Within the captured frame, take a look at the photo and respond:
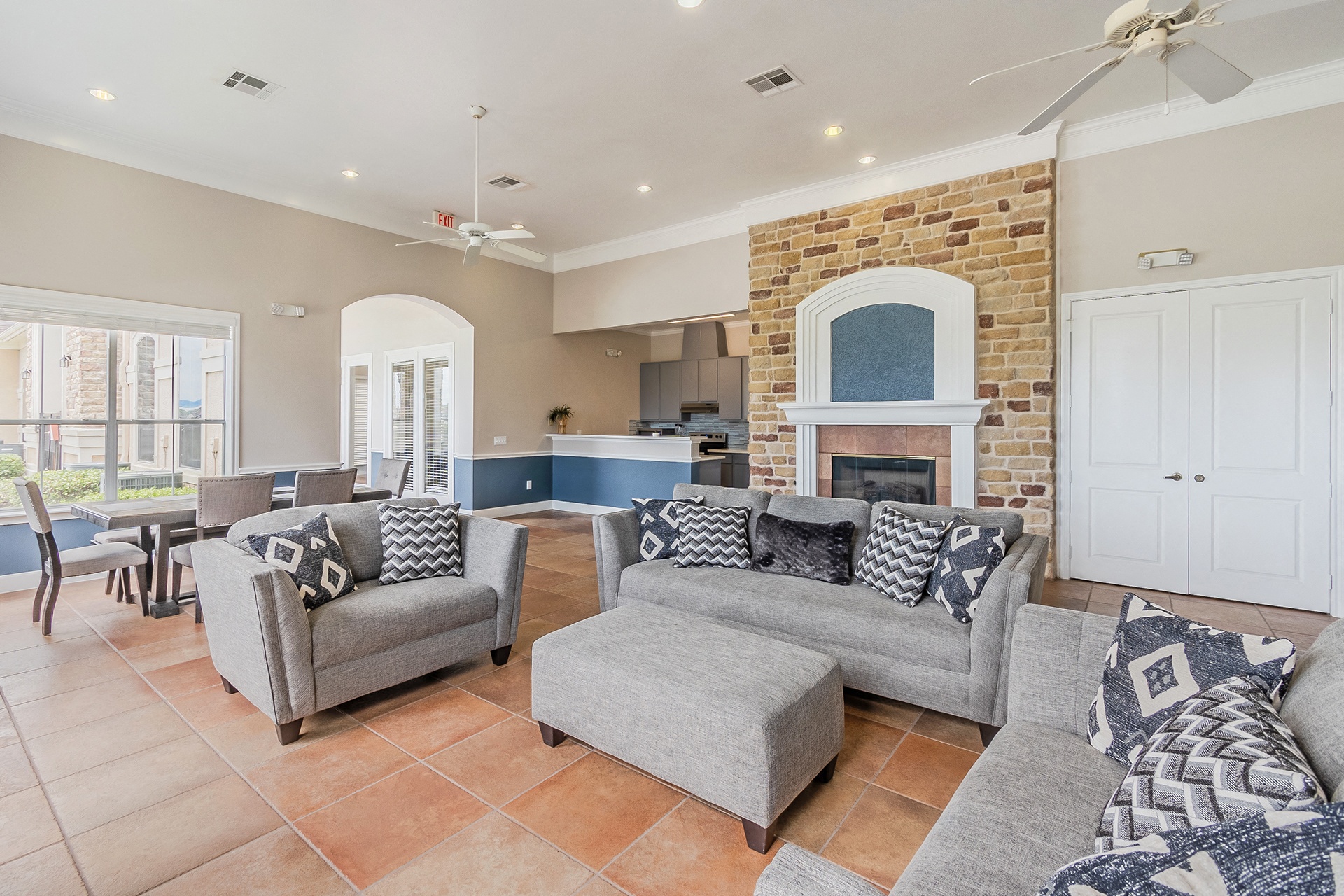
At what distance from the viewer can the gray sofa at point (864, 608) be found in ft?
7.84

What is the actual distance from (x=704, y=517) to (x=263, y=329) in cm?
439

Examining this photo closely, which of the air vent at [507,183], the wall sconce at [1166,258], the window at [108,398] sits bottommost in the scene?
the window at [108,398]

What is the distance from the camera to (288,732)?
2.43 m

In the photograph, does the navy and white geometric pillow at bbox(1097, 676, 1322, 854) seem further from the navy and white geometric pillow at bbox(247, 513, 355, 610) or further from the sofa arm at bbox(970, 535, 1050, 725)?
the navy and white geometric pillow at bbox(247, 513, 355, 610)

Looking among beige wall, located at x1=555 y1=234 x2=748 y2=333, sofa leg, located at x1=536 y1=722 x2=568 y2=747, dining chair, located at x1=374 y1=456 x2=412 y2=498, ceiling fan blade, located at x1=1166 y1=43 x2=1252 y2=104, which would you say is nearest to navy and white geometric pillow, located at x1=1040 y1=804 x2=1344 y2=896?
sofa leg, located at x1=536 y1=722 x2=568 y2=747

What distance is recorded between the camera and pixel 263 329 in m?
5.45

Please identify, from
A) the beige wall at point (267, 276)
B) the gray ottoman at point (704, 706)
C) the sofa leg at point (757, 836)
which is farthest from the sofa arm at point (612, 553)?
the beige wall at point (267, 276)

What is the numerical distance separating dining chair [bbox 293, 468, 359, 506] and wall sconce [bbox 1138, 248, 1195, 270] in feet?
18.4

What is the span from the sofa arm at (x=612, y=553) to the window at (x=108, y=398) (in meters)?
3.72

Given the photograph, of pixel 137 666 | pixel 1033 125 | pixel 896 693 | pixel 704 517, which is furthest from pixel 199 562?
pixel 1033 125

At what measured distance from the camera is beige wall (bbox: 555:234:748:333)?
6.39 metres

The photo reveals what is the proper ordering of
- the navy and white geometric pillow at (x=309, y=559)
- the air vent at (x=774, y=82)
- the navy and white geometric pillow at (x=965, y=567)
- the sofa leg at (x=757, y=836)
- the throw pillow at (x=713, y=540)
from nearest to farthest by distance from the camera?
the sofa leg at (x=757, y=836), the navy and white geometric pillow at (x=965, y=567), the navy and white geometric pillow at (x=309, y=559), the throw pillow at (x=713, y=540), the air vent at (x=774, y=82)

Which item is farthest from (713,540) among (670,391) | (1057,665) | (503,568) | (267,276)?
(670,391)

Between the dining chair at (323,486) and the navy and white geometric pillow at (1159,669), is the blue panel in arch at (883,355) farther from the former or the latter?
the dining chair at (323,486)
